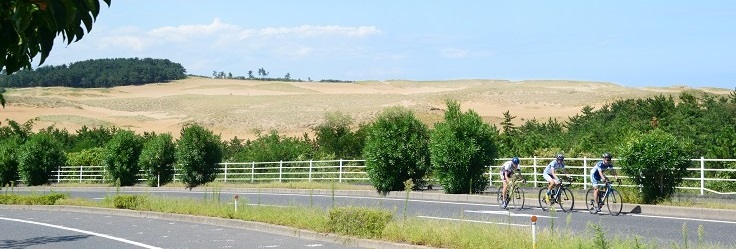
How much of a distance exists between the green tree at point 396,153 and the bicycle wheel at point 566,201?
8.52 meters

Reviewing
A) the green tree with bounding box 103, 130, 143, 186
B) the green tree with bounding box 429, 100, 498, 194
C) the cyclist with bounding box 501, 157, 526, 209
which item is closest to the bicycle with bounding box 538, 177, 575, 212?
the cyclist with bounding box 501, 157, 526, 209

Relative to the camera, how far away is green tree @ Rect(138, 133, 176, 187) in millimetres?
46062

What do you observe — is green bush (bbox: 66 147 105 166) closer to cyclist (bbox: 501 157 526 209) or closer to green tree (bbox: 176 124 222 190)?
green tree (bbox: 176 124 222 190)

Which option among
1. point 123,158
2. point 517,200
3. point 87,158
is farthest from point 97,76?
point 517,200

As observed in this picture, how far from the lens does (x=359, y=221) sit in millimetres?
15766

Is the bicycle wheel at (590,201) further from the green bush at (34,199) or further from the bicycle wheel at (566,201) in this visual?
the green bush at (34,199)

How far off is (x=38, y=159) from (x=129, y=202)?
31.6 meters

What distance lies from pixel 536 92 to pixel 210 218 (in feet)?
342

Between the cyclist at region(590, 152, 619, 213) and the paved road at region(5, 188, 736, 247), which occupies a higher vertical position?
the cyclist at region(590, 152, 619, 213)

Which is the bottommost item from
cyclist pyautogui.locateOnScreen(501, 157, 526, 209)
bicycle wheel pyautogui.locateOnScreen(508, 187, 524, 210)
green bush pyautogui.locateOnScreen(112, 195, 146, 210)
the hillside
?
green bush pyautogui.locateOnScreen(112, 195, 146, 210)

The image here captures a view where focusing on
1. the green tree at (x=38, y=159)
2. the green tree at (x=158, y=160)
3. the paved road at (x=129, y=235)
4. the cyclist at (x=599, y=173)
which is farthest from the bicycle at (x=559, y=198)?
the green tree at (x=38, y=159)

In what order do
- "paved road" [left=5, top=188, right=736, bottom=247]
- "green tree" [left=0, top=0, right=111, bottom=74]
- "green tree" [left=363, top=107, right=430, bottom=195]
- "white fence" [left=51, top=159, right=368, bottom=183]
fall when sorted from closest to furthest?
"green tree" [left=0, top=0, right=111, bottom=74]
"paved road" [left=5, top=188, right=736, bottom=247]
"green tree" [left=363, top=107, right=430, bottom=195]
"white fence" [left=51, top=159, right=368, bottom=183]

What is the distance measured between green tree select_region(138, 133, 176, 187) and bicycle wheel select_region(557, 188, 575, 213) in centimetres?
2636

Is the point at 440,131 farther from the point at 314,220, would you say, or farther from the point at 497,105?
the point at 497,105
